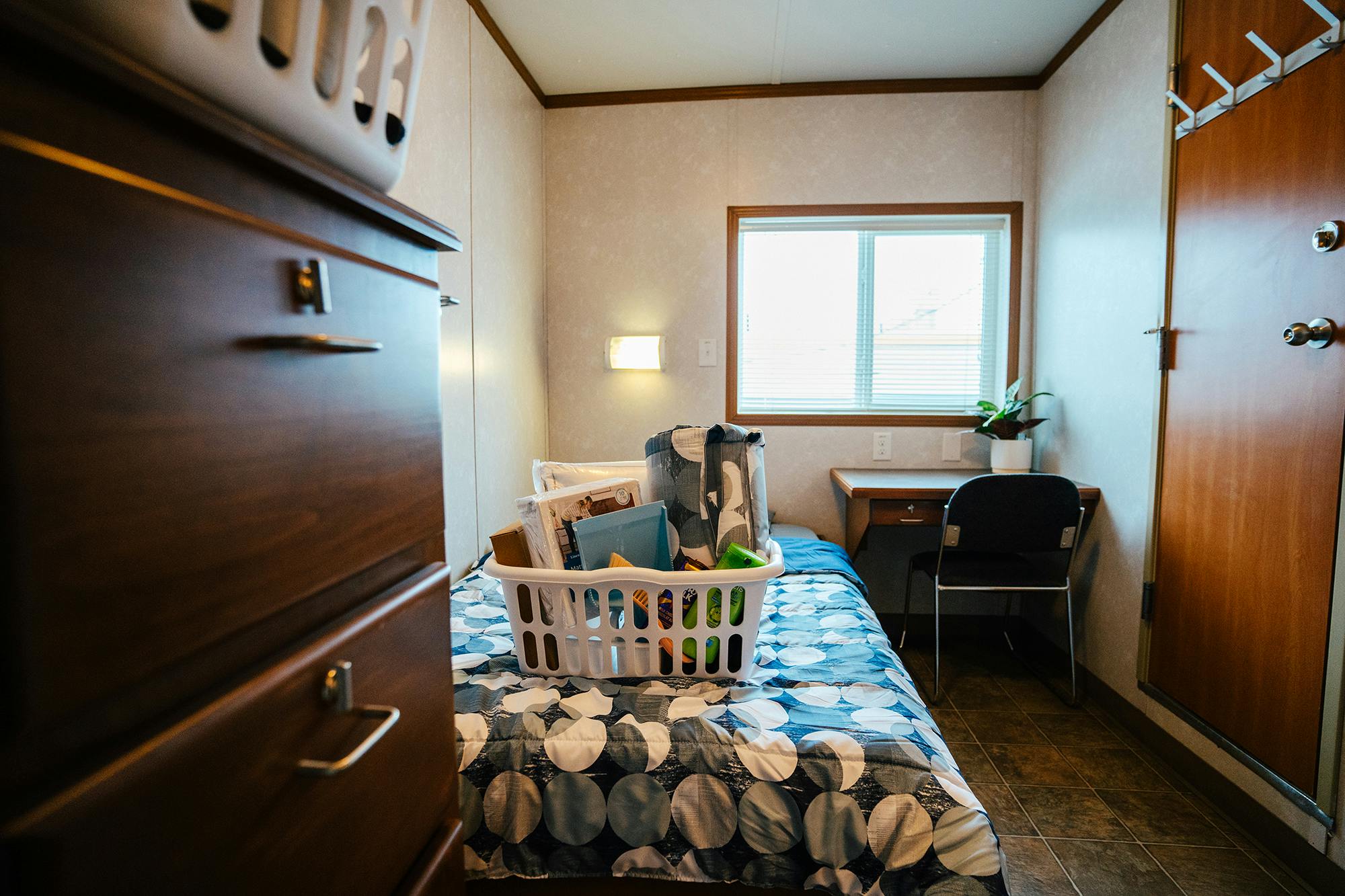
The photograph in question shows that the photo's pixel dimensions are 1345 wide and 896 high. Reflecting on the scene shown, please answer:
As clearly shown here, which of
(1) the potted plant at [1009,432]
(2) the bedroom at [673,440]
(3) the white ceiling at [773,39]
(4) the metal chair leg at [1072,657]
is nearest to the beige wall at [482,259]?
(2) the bedroom at [673,440]

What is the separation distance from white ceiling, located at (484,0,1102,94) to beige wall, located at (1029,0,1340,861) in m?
0.28

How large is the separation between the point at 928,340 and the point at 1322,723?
6.57ft

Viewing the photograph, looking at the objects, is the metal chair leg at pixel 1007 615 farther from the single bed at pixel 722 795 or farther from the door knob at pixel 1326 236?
the single bed at pixel 722 795

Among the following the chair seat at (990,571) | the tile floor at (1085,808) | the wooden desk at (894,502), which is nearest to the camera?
the tile floor at (1085,808)

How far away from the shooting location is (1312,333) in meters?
1.45

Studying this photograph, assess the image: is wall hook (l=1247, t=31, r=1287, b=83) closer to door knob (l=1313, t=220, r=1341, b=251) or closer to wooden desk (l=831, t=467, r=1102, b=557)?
door knob (l=1313, t=220, r=1341, b=251)

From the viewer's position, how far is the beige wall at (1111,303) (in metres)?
2.08

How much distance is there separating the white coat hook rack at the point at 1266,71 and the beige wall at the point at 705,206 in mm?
1034

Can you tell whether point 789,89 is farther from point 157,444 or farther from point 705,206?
point 157,444

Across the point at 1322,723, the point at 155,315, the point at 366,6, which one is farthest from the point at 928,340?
the point at 155,315

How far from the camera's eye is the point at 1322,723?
55.9 inches

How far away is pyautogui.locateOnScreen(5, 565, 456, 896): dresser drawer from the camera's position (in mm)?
314

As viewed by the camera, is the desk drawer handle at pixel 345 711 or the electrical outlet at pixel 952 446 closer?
the desk drawer handle at pixel 345 711

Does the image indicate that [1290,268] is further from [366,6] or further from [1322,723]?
[366,6]
